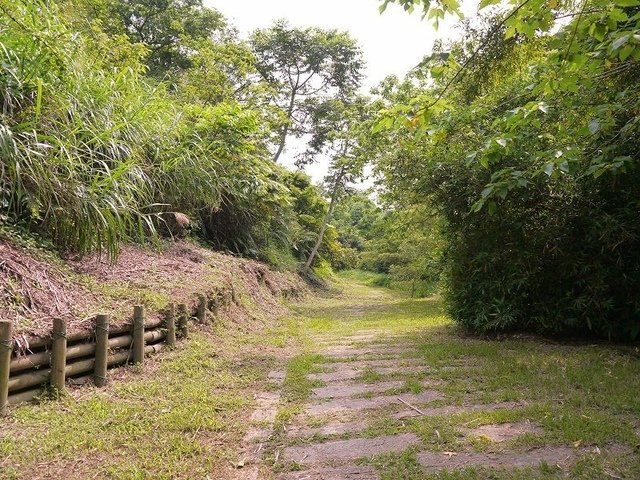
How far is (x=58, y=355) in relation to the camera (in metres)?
3.31

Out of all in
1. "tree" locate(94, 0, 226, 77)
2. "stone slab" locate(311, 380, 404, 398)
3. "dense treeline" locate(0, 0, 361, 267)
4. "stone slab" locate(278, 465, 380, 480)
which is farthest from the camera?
"tree" locate(94, 0, 226, 77)

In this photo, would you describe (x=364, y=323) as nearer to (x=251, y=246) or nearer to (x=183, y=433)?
(x=251, y=246)

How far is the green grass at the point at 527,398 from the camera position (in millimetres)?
2496

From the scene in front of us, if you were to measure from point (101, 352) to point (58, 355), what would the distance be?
0.40 metres

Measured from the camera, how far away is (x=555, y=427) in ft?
9.50

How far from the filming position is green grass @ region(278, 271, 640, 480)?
250 centimetres

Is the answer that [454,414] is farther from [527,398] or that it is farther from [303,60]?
[303,60]

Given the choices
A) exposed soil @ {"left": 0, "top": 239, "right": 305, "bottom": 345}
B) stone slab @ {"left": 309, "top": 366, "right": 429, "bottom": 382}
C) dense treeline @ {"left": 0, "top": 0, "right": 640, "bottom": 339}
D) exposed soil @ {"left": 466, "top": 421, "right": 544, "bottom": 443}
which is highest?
dense treeline @ {"left": 0, "top": 0, "right": 640, "bottom": 339}

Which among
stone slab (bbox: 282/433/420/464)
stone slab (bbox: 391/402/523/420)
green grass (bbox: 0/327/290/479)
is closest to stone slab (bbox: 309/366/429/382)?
green grass (bbox: 0/327/290/479)

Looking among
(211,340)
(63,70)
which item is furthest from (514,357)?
(63,70)

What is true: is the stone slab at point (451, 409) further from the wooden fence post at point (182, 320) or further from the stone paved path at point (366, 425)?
the wooden fence post at point (182, 320)

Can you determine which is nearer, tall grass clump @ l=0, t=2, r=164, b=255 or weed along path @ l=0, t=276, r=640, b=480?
weed along path @ l=0, t=276, r=640, b=480

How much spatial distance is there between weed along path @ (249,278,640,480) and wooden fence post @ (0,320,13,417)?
154 cm

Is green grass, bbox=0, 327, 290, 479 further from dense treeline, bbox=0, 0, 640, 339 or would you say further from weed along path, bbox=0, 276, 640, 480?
dense treeline, bbox=0, 0, 640, 339
